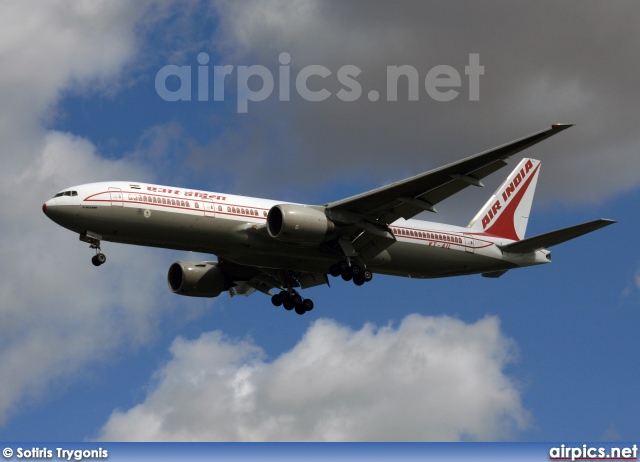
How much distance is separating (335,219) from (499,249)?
37.5 feet

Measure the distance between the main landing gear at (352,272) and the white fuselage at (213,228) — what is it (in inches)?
20.4

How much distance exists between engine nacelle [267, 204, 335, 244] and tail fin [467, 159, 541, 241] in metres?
12.0

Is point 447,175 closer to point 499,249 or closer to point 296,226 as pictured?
point 296,226

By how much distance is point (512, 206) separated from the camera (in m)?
64.0

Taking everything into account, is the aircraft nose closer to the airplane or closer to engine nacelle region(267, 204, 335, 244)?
the airplane

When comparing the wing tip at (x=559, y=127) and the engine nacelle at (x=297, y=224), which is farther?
the engine nacelle at (x=297, y=224)

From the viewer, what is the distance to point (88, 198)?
4922 centimetres

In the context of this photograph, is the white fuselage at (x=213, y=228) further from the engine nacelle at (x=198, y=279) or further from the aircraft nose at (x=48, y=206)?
the engine nacelle at (x=198, y=279)

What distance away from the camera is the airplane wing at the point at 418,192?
48625 mm

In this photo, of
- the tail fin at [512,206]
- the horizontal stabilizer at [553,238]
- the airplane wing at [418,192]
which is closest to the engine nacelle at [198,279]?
the airplane wing at [418,192]

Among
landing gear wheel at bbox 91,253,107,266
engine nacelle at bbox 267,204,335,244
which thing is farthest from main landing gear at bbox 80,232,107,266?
engine nacelle at bbox 267,204,335,244

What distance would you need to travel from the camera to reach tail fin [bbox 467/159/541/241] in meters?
61.7

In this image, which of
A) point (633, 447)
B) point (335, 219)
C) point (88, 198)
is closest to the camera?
point (633, 447)

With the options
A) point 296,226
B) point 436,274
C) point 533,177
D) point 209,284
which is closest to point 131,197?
point 296,226
